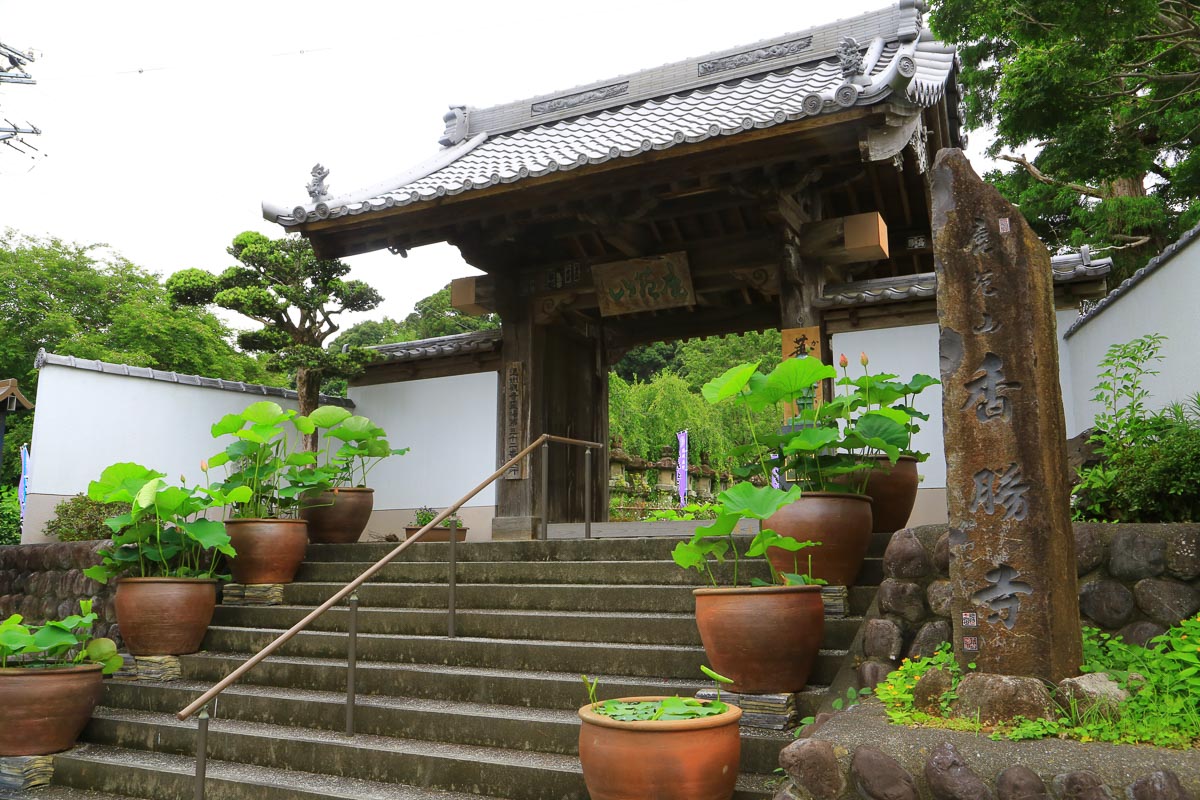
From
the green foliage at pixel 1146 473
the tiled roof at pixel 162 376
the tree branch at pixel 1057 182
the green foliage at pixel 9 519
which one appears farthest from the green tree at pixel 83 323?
the green foliage at pixel 1146 473

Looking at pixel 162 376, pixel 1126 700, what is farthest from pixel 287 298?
pixel 1126 700

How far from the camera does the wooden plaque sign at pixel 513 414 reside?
27.8 feet

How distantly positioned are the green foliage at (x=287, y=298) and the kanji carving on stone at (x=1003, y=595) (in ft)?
23.1

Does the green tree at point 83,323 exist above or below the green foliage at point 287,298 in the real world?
above

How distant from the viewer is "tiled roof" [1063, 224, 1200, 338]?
501 centimetres

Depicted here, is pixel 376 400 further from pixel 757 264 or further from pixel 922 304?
pixel 922 304

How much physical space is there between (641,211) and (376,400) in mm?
4188

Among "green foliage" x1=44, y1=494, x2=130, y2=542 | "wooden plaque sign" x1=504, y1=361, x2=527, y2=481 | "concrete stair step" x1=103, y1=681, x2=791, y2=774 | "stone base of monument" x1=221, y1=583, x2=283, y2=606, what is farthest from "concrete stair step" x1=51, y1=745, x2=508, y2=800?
"wooden plaque sign" x1=504, y1=361, x2=527, y2=481

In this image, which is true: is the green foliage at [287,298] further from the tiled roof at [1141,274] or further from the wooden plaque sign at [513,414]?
the tiled roof at [1141,274]

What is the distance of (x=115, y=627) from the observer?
19.8ft

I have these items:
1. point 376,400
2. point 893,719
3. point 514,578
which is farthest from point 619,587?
point 376,400

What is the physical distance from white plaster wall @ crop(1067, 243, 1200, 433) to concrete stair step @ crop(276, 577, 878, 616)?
2436 millimetres

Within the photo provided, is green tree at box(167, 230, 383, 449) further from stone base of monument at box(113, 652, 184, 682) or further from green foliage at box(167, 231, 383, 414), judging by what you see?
stone base of monument at box(113, 652, 184, 682)

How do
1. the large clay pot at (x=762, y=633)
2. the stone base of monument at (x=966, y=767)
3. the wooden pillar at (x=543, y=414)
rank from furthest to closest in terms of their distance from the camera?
the wooden pillar at (x=543, y=414)
the large clay pot at (x=762, y=633)
the stone base of monument at (x=966, y=767)
